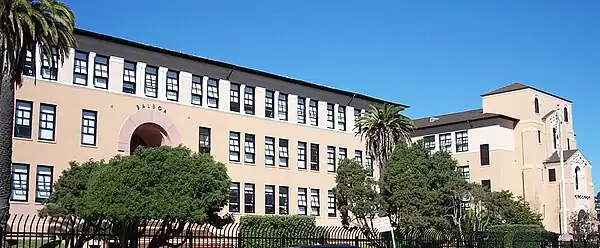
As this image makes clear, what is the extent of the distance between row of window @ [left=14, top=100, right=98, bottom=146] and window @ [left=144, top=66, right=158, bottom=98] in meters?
4.07

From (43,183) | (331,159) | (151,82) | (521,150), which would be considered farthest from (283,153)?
(521,150)

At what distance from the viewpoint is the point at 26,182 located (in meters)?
39.4

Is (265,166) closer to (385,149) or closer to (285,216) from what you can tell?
(285,216)

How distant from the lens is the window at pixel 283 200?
175 ft

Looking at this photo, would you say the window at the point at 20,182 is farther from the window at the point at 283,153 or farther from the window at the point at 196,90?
the window at the point at 283,153

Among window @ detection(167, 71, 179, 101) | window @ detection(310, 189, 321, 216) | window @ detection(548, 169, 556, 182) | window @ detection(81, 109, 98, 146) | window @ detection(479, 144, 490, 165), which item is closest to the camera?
window @ detection(81, 109, 98, 146)

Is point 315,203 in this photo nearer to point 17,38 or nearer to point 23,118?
point 23,118

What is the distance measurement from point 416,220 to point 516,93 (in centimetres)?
3045

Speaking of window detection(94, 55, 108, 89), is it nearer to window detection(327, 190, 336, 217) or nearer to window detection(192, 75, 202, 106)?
window detection(192, 75, 202, 106)

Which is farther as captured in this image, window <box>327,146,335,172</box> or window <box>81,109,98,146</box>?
window <box>327,146,335,172</box>

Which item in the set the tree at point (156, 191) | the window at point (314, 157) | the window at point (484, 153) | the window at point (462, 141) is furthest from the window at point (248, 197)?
the window at point (462, 141)

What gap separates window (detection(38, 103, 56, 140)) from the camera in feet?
132

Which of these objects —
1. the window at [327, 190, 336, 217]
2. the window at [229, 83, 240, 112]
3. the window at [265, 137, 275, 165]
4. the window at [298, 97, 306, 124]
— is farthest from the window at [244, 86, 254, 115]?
the window at [327, 190, 336, 217]

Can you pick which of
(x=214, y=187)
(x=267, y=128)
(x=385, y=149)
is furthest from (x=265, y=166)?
(x=214, y=187)
